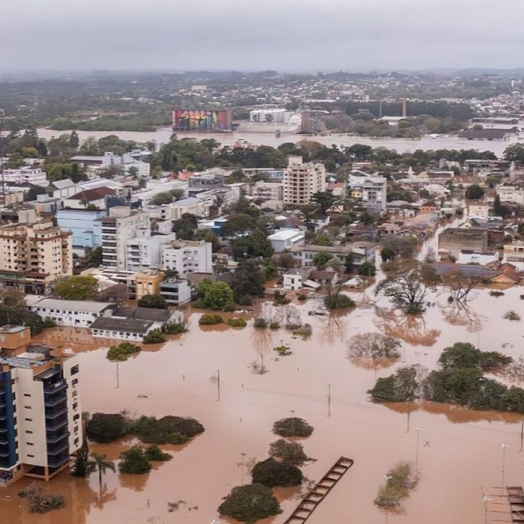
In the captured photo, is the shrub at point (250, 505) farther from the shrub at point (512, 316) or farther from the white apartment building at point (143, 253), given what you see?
the white apartment building at point (143, 253)

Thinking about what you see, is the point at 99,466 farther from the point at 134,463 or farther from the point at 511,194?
the point at 511,194

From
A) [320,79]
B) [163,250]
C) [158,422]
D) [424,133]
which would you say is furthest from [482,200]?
[320,79]

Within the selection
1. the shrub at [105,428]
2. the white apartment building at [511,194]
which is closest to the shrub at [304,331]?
the shrub at [105,428]

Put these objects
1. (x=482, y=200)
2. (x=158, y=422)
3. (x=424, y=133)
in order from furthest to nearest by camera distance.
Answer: (x=424, y=133), (x=482, y=200), (x=158, y=422)

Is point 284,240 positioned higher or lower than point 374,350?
higher

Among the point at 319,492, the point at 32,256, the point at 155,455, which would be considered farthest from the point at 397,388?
the point at 32,256

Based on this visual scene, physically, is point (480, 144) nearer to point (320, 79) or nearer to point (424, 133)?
point (424, 133)
